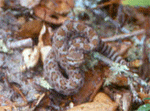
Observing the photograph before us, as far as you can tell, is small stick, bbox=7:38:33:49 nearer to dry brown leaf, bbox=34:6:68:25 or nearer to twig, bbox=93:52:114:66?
dry brown leaf, bbox=34:6:68:25

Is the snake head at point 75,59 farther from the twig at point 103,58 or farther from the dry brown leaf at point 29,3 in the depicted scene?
the dry brown leaf at point 29,3

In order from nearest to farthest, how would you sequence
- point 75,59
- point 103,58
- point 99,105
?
point 99,105
point 75,59
point 103,58

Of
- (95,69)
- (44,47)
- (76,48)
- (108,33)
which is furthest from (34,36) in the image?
(108,33)

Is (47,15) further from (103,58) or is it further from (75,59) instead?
(103,58)

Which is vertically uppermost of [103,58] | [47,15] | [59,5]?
[59,5]

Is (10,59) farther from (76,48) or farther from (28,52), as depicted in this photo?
(76,48)

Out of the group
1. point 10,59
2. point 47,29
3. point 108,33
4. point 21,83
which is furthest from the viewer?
point 108,33

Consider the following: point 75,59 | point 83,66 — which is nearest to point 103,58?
point 83,66
